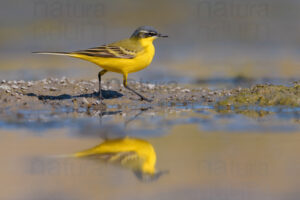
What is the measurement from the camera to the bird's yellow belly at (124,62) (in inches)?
408

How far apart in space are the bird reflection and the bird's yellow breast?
3136 millimetres

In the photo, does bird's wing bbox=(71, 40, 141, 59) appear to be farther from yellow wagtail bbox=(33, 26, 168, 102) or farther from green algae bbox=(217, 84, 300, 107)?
green algae bbox=(217, 84, 300, 107)

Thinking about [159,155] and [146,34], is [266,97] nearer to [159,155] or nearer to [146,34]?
[146,34]

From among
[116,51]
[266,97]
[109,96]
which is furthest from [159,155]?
[109,96]

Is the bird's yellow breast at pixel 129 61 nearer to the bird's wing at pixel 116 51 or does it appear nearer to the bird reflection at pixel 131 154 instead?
the bird's wing at pixel 116 51

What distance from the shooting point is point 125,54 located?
34.4 ft

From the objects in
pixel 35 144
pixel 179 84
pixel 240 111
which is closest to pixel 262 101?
pixel 240 111

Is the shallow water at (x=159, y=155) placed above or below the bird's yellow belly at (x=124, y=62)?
below

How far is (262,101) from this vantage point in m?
10.1

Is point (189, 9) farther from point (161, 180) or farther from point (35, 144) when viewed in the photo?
point (161, 180)

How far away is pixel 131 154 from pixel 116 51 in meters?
4.17

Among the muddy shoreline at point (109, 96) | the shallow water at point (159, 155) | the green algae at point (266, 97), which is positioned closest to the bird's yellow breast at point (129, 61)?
the muddy shoreline at point (109, 96)

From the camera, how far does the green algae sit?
32.6 feet

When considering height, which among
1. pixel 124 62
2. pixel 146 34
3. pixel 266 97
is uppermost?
pixel 146 34
